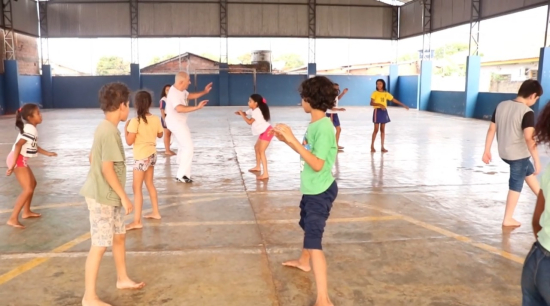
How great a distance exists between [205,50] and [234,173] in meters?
24.5

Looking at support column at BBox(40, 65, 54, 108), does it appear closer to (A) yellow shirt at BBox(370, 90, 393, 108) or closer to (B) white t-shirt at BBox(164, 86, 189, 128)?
(A) yellow shirt at BBox(370, 90, 393, 108)

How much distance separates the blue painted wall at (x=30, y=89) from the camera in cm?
2623

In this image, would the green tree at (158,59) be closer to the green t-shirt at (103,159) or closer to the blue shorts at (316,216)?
the green t-shirt at (103,159)

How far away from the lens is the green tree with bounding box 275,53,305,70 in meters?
32.0

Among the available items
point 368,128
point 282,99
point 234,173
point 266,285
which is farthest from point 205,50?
point 266,285

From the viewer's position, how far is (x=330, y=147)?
3209mm

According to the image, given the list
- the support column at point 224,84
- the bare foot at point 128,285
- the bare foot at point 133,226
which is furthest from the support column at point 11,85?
the bare foot at point 128,285

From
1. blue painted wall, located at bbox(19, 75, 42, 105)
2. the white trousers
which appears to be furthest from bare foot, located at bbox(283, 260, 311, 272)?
blue painted wall, located at bbox(19, 75, 42, 105)

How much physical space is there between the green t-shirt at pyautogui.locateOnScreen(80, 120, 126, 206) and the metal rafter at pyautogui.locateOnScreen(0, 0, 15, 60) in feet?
85.8

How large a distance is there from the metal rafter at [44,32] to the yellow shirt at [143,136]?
94.8 feet

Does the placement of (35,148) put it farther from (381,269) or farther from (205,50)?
(205,50)

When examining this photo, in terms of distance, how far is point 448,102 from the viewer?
939 inches

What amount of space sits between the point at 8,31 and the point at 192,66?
10499mm

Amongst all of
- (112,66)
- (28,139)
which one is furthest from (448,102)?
(28,139)
